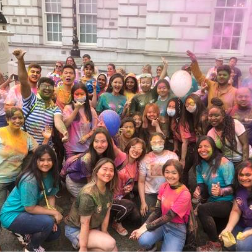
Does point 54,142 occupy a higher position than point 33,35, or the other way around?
point 33,35

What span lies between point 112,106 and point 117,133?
90 cm

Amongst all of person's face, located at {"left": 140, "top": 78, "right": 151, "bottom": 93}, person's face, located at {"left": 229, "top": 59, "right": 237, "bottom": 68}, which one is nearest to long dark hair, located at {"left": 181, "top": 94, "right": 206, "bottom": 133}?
person's face, located at {"left": 140, "top": 78, "right": 151, "bottom": 93}

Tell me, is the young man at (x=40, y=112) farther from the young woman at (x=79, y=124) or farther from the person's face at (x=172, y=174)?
the person's face at (x=172, y=174)

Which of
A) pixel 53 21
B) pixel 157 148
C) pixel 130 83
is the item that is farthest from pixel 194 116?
pixel 53 21

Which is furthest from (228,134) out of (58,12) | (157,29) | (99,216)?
(58,12)

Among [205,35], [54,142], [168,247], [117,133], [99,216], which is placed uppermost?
[205,35]

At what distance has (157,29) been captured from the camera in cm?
1080

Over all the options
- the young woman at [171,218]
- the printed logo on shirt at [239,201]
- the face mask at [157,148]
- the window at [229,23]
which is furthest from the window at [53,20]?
the printed logo on shirt at [239,201]

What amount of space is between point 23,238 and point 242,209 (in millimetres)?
2196

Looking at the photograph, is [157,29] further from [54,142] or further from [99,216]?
[99,216]

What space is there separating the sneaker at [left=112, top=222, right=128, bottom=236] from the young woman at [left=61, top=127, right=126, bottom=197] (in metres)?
0.61

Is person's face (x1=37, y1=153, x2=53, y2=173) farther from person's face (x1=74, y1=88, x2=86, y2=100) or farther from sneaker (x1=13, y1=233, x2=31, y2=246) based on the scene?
person's face (x1=74, y1=88, x2=86, y2=100)

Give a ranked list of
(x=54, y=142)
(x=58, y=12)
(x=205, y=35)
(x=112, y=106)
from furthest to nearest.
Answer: (x=58, y=12) < (x=205, y=35) < (x=112, y=106) < (x=54, y=142)

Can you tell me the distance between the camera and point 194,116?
12.6 ft
